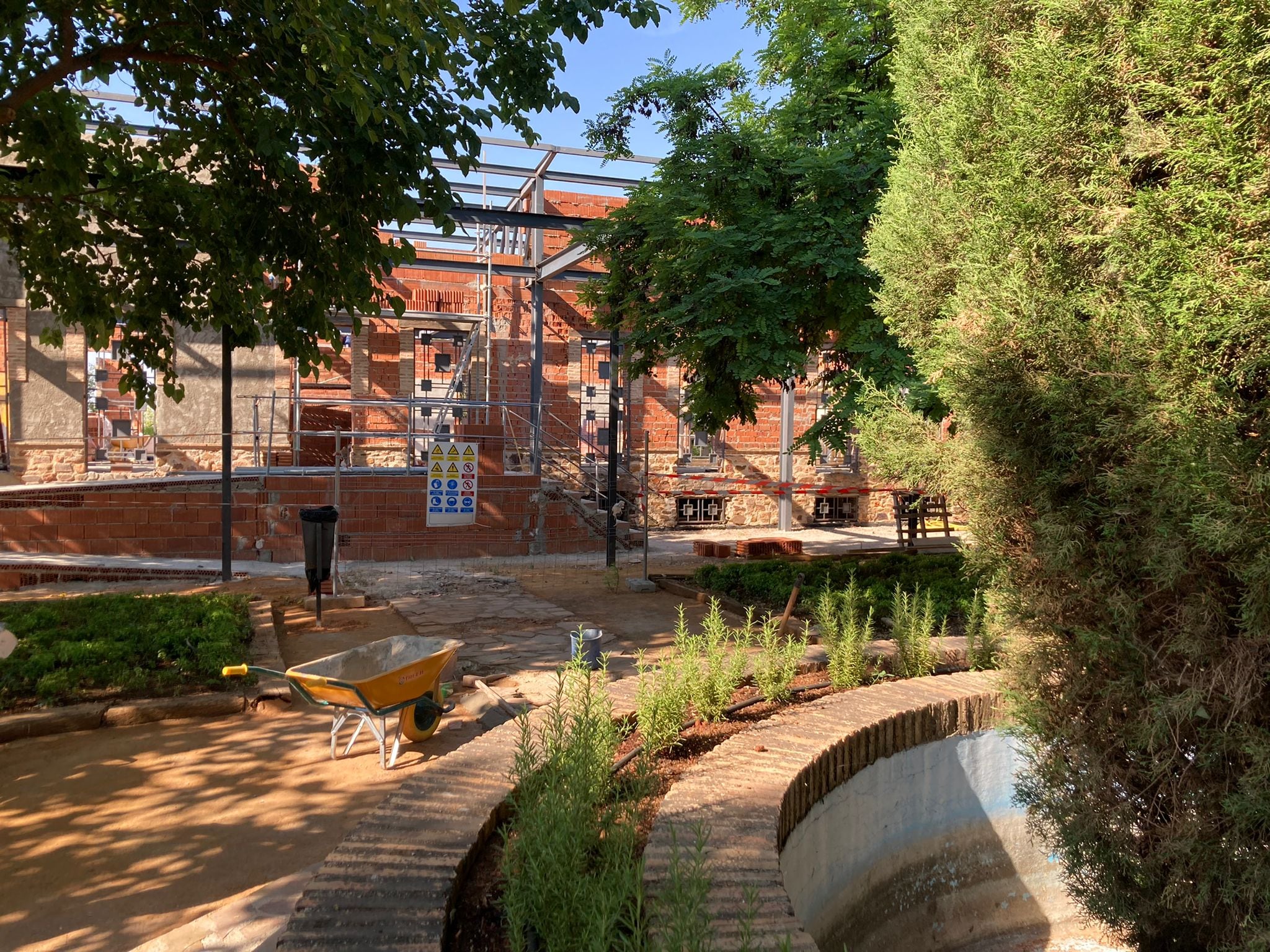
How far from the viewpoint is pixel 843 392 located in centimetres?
888

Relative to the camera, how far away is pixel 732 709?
15.4 ft

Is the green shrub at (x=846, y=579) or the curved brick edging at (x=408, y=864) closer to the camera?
the curved brick edging at (x=408, y=864)

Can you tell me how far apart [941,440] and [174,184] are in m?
6.91

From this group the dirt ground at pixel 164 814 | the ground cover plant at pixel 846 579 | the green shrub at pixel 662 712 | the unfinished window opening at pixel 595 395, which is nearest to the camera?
the dirt ground at pixel 164 814

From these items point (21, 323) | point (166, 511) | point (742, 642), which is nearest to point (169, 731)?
point (742, 642)

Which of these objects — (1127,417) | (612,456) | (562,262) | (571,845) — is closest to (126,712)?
(571,845)

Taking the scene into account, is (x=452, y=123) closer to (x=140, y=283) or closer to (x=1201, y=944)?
(x=140, y=283)

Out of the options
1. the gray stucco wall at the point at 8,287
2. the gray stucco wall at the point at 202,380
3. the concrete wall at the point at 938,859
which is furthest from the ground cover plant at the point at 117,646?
the gray stucco wall at the point at 8,287

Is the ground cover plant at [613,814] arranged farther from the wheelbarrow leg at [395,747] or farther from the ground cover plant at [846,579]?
the ground cover plant at [846,579]

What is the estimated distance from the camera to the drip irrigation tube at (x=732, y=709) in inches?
150

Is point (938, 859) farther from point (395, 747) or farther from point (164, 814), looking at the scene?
point (164, 814)

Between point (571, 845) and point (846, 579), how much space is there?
773cm

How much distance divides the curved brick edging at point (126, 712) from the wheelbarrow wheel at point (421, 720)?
Result: 1366mm

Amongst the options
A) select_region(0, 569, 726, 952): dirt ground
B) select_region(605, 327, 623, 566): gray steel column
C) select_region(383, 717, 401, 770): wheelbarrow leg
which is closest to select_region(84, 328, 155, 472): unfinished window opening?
select_region(605, 327, 623, 566): gray steel column
